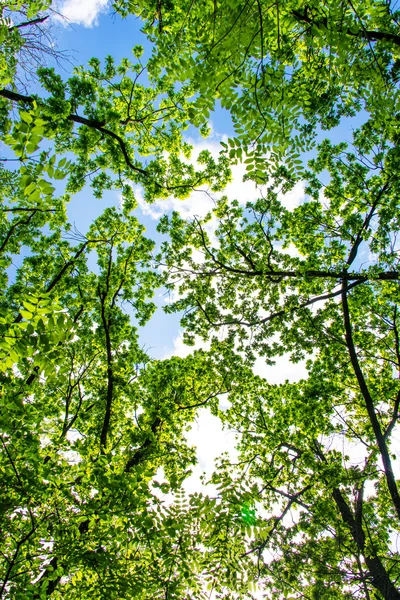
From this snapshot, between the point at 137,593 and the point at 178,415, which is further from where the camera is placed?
the point at 178,415

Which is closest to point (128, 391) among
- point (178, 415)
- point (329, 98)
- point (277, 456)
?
point (178, 415)

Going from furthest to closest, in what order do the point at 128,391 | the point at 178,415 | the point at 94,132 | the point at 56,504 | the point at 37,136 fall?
the point at 178,415 → the point at 128,391 → the point at 94,132 → the point at 56,504 → the point at 37,136

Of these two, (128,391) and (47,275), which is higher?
(47,275)

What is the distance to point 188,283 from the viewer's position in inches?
471

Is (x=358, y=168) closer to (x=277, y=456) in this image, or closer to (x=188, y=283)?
(x=188, y=283)

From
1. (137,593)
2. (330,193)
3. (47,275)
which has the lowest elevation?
(137,593)

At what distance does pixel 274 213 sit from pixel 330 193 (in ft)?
6.08

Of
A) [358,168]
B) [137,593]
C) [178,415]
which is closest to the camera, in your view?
[137,593]

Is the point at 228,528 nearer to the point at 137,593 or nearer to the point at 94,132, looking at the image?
the point at 137,593

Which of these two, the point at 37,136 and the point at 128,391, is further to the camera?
the point at 128,391

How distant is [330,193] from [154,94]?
6.18 meters

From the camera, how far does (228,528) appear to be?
4.03 metres

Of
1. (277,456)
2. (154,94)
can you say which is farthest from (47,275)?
(277,456)

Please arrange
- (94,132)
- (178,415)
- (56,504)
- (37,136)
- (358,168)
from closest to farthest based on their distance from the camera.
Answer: (37,136) < (56,504) < (94,132) < (358,168) < (178,415)
